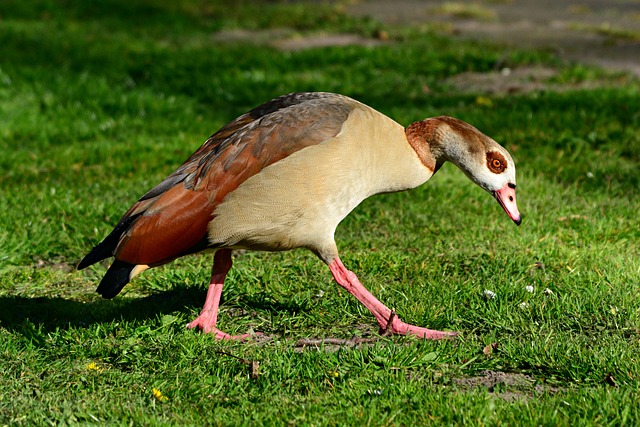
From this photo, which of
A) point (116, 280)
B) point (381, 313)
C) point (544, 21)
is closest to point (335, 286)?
point (381, 313)

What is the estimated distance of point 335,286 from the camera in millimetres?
5156

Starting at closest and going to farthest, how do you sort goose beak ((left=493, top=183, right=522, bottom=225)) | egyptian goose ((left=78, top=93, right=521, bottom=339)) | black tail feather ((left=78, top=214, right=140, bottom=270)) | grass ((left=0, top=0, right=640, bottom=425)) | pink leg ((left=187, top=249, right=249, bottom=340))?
grass ((left=0, top=0, right=640, bottom=425)), egyptian goose ((left=78, top=93, right=521, bottom=339)), black tail feather ((left=78, top=214, right=140, bottom=270)), pink leg ((left=187, top=249, right=249, bottom=340)), goose beak ((left=493, top=183, right=522, bottom=225))

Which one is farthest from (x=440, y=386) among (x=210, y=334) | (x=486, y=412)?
(x=210, y=334)

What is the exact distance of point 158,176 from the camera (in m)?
7.23

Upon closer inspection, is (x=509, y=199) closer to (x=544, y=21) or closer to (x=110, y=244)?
(x=110, y=244)

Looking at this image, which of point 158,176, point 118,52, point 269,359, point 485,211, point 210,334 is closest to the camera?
point 269,359

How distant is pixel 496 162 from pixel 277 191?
120cm

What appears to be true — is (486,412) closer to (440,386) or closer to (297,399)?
(440,386)

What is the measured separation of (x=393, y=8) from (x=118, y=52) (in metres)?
5.38

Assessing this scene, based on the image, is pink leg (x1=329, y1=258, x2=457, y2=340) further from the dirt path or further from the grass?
the dirt path

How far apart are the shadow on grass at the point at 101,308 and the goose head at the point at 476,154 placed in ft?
3.92

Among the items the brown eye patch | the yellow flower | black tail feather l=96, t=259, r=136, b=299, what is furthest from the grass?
the brown eye patch

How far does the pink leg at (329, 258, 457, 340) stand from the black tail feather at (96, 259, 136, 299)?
1.05 meters

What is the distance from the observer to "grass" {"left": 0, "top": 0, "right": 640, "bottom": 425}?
152 inches
